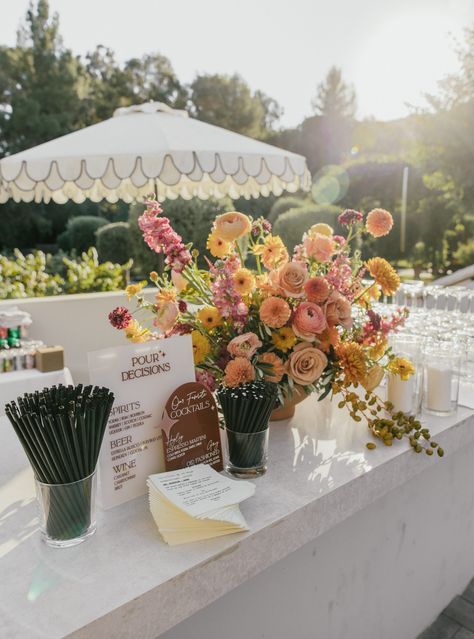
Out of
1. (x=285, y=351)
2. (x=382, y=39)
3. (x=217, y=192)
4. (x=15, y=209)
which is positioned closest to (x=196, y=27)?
(x=15, y=209)

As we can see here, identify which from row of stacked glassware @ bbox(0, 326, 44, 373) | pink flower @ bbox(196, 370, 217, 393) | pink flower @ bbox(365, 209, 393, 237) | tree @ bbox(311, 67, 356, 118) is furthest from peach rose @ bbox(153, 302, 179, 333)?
tree @ bbox(311, 67, 356, 118)

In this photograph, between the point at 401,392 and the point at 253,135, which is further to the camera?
the point at 253,135

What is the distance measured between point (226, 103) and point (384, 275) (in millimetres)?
24454

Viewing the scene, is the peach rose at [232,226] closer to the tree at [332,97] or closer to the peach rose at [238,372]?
the peach rose at [238,372]

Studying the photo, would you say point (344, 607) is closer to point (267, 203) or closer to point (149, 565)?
point (149, 565)

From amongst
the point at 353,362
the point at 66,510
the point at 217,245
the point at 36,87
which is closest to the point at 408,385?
the point at 353,362

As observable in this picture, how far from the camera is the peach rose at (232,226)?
104 centimetres

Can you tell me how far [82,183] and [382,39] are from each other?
7.98 metres

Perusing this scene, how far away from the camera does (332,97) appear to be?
99.5 ft

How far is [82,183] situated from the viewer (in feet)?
10.4

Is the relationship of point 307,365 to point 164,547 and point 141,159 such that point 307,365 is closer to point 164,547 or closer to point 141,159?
point 164,547

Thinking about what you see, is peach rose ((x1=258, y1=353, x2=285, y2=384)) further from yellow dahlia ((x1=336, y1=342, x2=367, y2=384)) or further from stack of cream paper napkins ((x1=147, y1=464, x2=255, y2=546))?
stack of cream paper napkins ((x1=147, y1=464, x2=255, y2=546))

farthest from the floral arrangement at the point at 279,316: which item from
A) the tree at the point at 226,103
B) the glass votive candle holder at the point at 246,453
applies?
the tree at the point at 226,103

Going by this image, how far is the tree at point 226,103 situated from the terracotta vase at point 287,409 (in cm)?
2340
